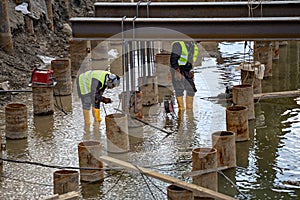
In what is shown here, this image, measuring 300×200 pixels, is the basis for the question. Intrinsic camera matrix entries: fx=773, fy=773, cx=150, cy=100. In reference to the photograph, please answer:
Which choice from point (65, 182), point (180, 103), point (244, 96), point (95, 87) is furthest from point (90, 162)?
point (180, 103)

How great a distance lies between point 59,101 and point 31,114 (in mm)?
1292

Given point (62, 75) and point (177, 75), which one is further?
point (62, 75)

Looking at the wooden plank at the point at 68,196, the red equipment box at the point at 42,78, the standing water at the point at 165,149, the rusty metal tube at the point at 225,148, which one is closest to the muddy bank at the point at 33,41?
the standing water at the point at 165,149

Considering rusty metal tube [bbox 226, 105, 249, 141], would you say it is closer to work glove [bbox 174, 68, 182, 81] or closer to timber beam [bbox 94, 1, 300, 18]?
timber beam [bbox 94, 1, 300, 18]

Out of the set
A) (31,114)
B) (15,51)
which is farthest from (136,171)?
(15,51)

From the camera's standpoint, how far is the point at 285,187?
13055 millimetres

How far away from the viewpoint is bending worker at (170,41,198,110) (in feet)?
58.6

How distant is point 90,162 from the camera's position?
44.4 feet

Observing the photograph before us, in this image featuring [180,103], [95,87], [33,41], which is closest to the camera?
[95,87]

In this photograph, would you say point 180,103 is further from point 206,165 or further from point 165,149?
point 206,165

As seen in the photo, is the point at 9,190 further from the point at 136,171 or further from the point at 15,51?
the point at 15,51

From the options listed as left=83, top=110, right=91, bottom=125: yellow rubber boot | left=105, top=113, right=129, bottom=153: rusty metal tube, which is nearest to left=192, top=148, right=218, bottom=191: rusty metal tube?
left=105, top=113, right=129, bottom=153: rusty metal tube

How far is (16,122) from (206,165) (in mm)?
4968

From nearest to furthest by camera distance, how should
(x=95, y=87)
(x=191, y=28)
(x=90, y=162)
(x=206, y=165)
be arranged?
1. (x=206, y=165)
2. (x=90, y=162)
3. (x=191, y=28)
4. (x=95, y=87)
